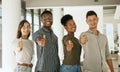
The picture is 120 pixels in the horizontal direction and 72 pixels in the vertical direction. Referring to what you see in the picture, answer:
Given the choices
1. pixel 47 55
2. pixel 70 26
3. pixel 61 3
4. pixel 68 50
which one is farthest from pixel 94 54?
pixel 61 3

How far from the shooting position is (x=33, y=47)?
2672 mm

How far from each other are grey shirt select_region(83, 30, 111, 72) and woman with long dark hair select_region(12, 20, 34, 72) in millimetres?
650

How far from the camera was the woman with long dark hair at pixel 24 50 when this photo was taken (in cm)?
254

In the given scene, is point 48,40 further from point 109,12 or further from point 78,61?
point 109,12

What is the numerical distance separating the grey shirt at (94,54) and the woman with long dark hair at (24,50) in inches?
25.6

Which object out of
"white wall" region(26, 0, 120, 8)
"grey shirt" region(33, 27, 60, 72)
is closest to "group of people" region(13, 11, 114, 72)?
"grey shirt" region(33, 27, 60, 72)

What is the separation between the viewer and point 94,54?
245 cm

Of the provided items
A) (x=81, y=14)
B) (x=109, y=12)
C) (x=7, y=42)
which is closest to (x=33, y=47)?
(x=7, y=42)

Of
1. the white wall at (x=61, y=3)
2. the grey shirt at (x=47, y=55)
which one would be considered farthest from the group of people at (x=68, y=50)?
the white wall at (x=61, y=3)

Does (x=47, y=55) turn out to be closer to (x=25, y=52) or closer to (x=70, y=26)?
(x=25, y=52)

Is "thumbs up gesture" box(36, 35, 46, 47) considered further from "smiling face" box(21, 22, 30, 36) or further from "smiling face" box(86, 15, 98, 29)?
"smiling face" box(86, 15, 98, 29)

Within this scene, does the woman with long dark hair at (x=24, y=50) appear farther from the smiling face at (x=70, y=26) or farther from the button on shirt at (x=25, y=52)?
the smiling face at (x=70, y=26)

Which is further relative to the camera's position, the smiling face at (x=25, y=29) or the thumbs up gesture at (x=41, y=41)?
the smiling face at (x=25, y=29)

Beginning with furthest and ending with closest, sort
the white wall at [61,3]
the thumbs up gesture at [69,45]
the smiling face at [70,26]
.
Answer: the white wall at [61,3] → the smiling face at [70,26] → the thumbs up gesture at [69,45]
